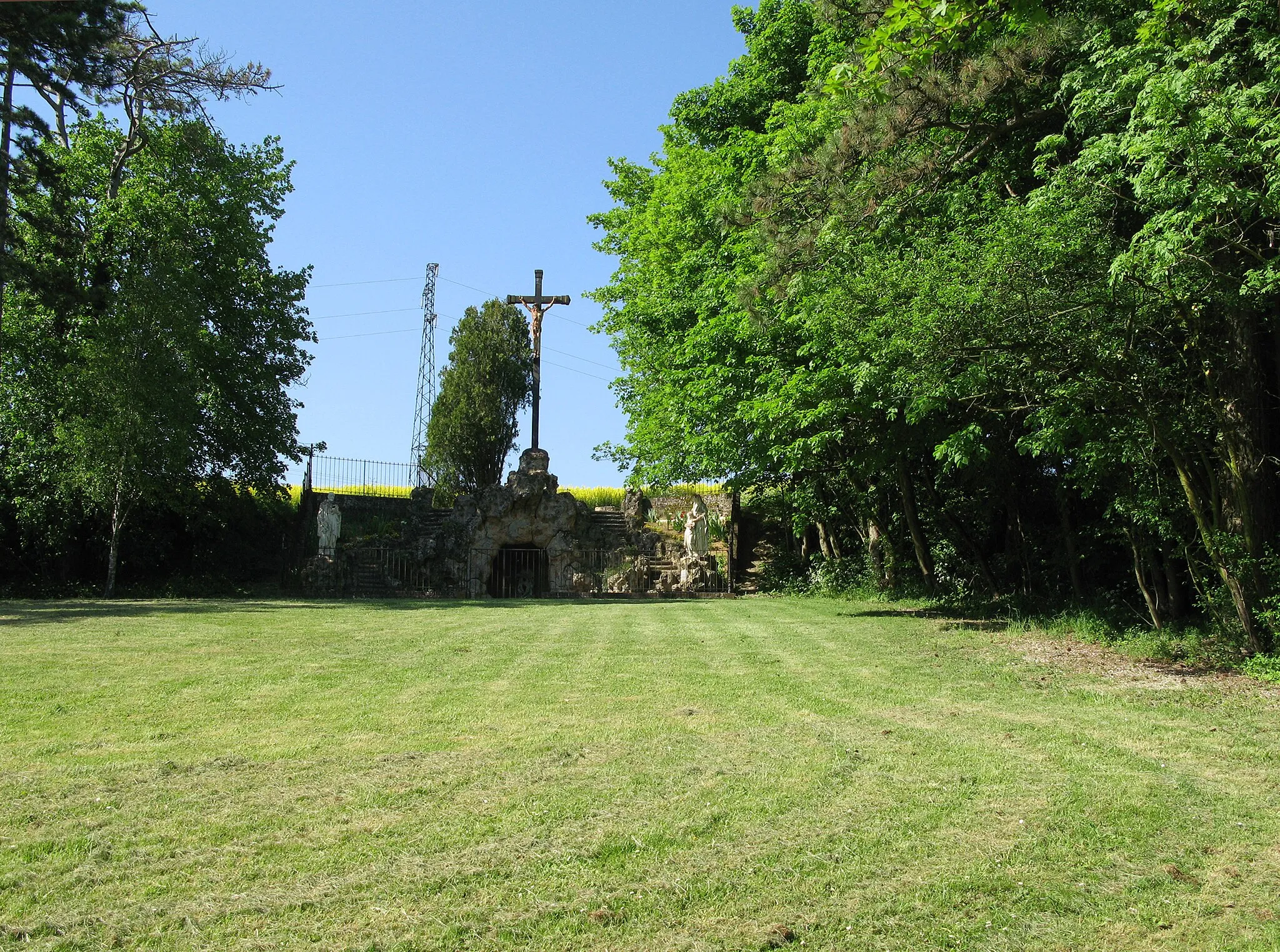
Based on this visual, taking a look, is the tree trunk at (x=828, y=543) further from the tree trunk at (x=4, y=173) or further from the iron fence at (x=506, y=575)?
the tree trunk at (x=4, y=173)

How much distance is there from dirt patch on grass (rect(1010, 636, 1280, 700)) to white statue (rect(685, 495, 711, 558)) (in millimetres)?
14287

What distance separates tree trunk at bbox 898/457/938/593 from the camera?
16.5m

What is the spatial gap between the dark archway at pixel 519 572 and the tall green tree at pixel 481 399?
4493 mm

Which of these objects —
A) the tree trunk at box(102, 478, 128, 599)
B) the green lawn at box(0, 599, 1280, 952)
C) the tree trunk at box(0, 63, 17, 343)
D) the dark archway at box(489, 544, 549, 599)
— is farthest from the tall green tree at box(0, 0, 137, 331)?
the dark archway at box(489, 544, 549, 599)

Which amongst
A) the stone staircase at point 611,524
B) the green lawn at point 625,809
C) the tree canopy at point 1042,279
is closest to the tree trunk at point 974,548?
the tree canopy at point 1042,279

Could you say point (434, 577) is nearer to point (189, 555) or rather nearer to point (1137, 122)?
point (189, 555)

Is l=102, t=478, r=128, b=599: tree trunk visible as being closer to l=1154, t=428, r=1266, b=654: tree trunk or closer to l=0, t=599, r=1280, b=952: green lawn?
l=0, t=599, r=1280, b=952: green lawn

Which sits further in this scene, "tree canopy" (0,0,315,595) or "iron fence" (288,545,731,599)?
"iron fence" (288,545,731,599)

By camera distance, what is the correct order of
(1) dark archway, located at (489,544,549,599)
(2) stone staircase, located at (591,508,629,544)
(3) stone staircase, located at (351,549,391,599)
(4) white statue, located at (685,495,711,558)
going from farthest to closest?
(2) stone staircase, located at (591,508,629,544) → (1) dark archway, located at (489,544,549,599) → (4) white statue, located at (685,495,711,558) → (3) stone staircase, located at (351,549,391,599)

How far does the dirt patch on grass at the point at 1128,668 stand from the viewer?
27.9 ft

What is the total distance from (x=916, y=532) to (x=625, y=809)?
13558mm

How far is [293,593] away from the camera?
75.5ft

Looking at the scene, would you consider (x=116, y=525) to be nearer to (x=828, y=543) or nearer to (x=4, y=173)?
(x=4, y=173)

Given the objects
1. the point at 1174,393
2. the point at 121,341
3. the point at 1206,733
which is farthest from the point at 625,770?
the point at 121,341
